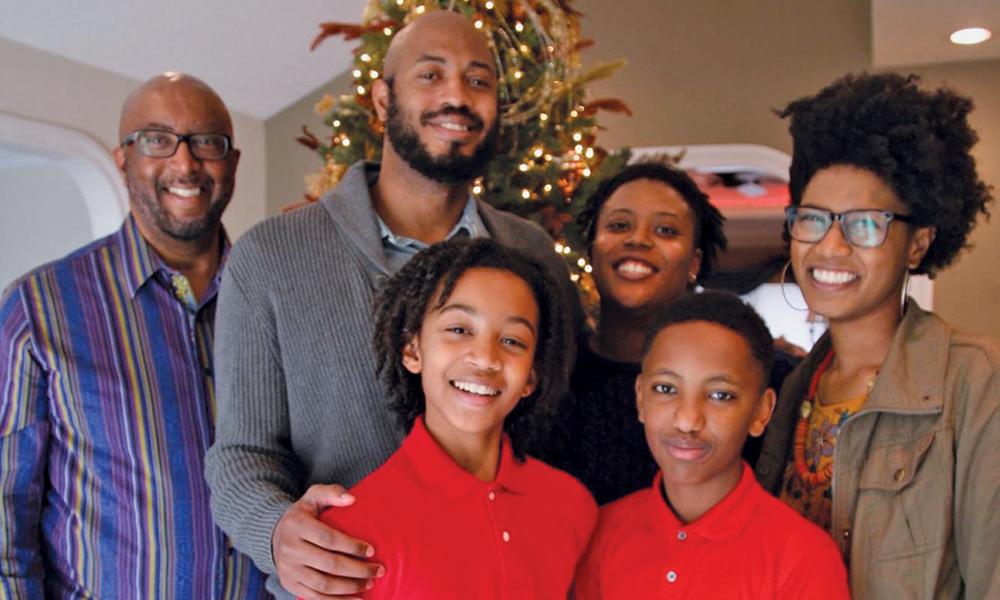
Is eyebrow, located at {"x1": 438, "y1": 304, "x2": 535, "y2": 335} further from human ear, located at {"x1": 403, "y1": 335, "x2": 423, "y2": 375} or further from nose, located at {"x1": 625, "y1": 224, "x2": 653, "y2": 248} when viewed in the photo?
nose, located at {"x1": 625, "y1": 224, "x2": 653, "y2": 248}

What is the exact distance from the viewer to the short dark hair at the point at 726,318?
1696 millimetres

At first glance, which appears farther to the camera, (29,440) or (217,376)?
(29,440)

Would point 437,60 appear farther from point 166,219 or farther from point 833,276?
point 833,276

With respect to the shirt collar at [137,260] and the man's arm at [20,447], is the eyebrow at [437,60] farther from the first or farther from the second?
the man's arm at [20,447]

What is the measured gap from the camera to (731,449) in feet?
5.36

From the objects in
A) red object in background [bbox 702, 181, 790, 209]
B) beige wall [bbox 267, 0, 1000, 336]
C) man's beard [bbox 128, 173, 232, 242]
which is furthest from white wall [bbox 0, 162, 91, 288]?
man's beard [bbox 128, 173, 232, 242]

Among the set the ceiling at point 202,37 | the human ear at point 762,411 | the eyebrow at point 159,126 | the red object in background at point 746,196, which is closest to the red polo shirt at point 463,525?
the human ear at point 762,411

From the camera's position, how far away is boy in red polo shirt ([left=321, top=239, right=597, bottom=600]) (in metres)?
1.44

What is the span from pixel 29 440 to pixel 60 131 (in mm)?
3068

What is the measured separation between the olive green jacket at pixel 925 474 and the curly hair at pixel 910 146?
0.19 m

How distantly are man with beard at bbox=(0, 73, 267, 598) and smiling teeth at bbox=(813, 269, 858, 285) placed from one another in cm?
123

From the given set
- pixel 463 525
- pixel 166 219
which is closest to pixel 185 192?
pixel 166 219

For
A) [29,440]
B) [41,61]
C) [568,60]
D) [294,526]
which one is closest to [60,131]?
[41,61]

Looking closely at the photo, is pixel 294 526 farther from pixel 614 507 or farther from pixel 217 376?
pixel 614 507
